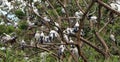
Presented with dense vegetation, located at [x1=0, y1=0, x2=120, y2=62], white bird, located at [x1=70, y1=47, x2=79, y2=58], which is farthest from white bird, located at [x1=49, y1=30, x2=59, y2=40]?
white bird, located at [x1=70, y1=47, x2=79, y2=58]

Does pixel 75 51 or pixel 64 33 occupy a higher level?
pixel 64 33

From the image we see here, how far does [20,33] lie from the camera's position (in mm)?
4355

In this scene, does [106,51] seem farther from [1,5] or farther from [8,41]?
[1,5]

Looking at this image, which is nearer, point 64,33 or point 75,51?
point 75,51

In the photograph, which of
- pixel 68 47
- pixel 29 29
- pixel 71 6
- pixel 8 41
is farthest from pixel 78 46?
pixel 71 6

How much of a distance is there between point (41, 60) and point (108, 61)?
473mm

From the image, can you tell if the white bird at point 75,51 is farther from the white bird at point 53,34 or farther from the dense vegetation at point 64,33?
the white bird at point 53,34

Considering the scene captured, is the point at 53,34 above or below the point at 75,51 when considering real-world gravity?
above

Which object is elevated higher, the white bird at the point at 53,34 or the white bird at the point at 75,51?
the white bird at the point at 53,34

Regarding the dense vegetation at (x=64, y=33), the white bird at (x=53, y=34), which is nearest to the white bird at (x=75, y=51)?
the dense vegetation at (x=64, y=33)

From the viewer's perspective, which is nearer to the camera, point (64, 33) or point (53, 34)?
point (53, 34)

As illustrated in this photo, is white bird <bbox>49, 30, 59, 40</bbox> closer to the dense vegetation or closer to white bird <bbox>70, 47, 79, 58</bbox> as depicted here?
the dense vegetation

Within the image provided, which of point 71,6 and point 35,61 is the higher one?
point 71,6

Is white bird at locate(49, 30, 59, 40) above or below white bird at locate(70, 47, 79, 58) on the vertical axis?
above
